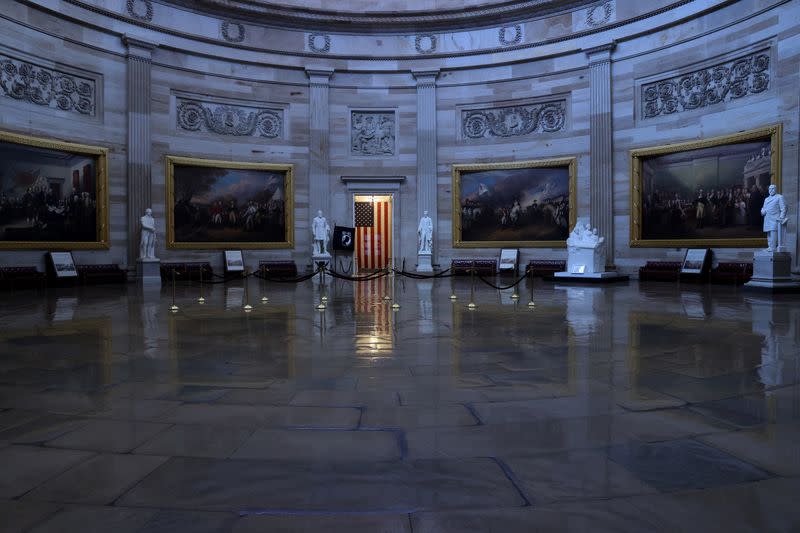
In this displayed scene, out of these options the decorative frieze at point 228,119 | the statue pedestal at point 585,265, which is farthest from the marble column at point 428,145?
the statue pedestal at point 585,265

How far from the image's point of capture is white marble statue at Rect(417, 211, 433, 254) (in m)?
25.5

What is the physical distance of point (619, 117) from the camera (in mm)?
Answer: 23188

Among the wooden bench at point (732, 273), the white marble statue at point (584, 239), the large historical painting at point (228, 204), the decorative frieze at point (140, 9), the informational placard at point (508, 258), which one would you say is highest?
the decorative frieze at point (140, 9)

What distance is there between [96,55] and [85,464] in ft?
73.1

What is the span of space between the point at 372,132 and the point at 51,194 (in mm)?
13605

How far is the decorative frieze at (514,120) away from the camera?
2481cm

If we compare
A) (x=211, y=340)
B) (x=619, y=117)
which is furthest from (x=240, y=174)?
(x=211, y=340)

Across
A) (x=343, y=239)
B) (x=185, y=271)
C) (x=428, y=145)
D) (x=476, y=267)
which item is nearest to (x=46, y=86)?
(x=185, y=271)

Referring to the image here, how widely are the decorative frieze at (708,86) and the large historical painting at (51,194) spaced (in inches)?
848

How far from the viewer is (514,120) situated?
25.6 m

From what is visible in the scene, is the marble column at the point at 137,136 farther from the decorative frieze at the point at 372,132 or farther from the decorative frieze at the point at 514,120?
the decorative frieze at the point at 514,120

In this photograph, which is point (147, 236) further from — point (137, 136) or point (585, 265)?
point (585, 265)

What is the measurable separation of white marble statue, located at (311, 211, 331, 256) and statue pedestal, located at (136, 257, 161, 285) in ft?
21.5

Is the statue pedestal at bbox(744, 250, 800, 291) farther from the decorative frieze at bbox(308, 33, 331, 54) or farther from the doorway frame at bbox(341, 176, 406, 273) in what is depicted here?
the decorative frieze at bbox(308, 33, 331, 54)
